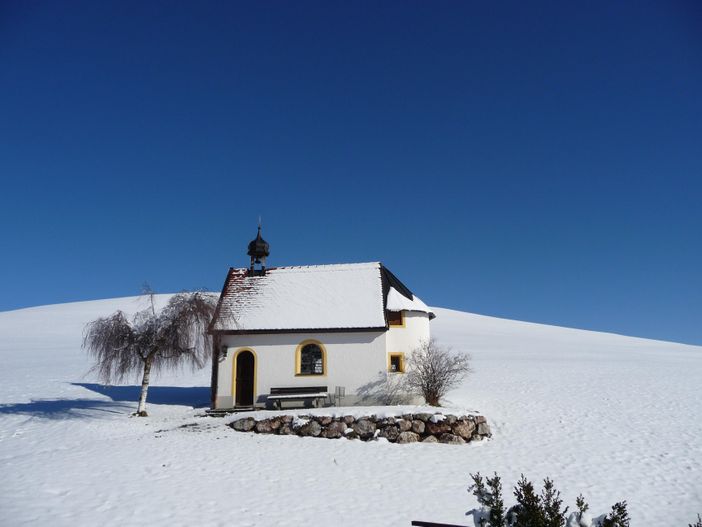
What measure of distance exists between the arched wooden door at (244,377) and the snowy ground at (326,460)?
213 cm

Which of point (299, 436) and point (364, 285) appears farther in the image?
point (364, 285)

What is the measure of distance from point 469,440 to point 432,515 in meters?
7.00

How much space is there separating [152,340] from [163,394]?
976 centimetres

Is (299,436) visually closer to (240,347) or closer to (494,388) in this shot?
(240,347)

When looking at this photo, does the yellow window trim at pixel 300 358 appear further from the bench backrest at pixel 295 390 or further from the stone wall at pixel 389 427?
the stone wall at pixel 389 427

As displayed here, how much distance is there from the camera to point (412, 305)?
74.6ft

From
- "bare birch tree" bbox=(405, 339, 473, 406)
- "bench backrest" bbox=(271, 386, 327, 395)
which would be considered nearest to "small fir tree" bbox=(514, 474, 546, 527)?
"bare birch tree" bbox=(405, 339, 473, 406)

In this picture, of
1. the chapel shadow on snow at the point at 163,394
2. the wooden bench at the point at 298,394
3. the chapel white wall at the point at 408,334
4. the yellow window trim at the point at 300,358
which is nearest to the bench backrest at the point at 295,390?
the wooden bench at the point at 298,394

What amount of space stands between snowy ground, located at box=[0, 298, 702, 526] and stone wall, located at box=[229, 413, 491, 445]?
50cm

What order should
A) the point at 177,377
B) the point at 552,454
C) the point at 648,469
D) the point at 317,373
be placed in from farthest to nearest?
the point at 177,377
the point at 317,373
the point at 552,454
the point at 648,469

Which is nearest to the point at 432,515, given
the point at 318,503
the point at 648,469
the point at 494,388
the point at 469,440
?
the point at 318,503

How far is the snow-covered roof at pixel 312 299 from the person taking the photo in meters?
21.7

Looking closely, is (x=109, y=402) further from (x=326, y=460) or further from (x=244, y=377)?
(x=326, y=460)

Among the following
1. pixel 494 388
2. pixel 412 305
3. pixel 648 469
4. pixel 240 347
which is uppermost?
pixel 412 305
